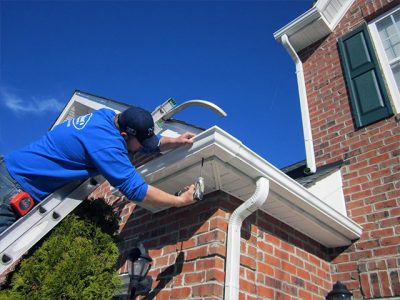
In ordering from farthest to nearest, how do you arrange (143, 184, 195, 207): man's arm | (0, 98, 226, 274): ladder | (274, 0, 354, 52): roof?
(274, 0, 354, 52): roof < (143, 184, 195, 207): man's arm < (0, 98, 226, 274): ladder

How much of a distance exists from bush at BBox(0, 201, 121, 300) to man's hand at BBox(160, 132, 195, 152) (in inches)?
33.5

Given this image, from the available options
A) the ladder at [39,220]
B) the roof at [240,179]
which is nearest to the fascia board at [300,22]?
the roof at [240,179]

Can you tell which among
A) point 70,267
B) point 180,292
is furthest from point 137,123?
point 180,292

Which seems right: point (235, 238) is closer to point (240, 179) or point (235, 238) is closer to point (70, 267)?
point (240, 179)

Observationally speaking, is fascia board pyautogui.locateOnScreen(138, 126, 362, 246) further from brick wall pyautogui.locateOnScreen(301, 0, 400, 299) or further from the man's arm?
brick wall pyautogui.locateOnScreen(301, 0, 400, 299)

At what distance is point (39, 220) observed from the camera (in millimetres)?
2383

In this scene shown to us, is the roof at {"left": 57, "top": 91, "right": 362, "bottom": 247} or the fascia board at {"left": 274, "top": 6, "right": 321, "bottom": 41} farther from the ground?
the fascia board at {"left": 274, "top": 6, "right": 321, "bottom": 41}

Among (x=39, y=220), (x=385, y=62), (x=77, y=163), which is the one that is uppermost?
(x=385, y=62)

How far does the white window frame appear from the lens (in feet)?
14.8

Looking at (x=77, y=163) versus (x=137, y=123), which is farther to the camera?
(x=137, y=123)

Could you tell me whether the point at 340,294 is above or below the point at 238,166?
below

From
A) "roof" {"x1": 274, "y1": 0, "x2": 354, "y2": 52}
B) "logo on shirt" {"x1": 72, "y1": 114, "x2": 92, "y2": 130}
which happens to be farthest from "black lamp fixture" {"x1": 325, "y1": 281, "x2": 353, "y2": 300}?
"roof" {"x1": 274, "y1": 0, "x2": 354, "y2": 52}

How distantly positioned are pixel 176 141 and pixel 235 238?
893 millimetres

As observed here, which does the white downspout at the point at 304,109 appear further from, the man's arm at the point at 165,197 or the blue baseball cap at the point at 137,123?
the blue baseball cap at the point at 137,123
